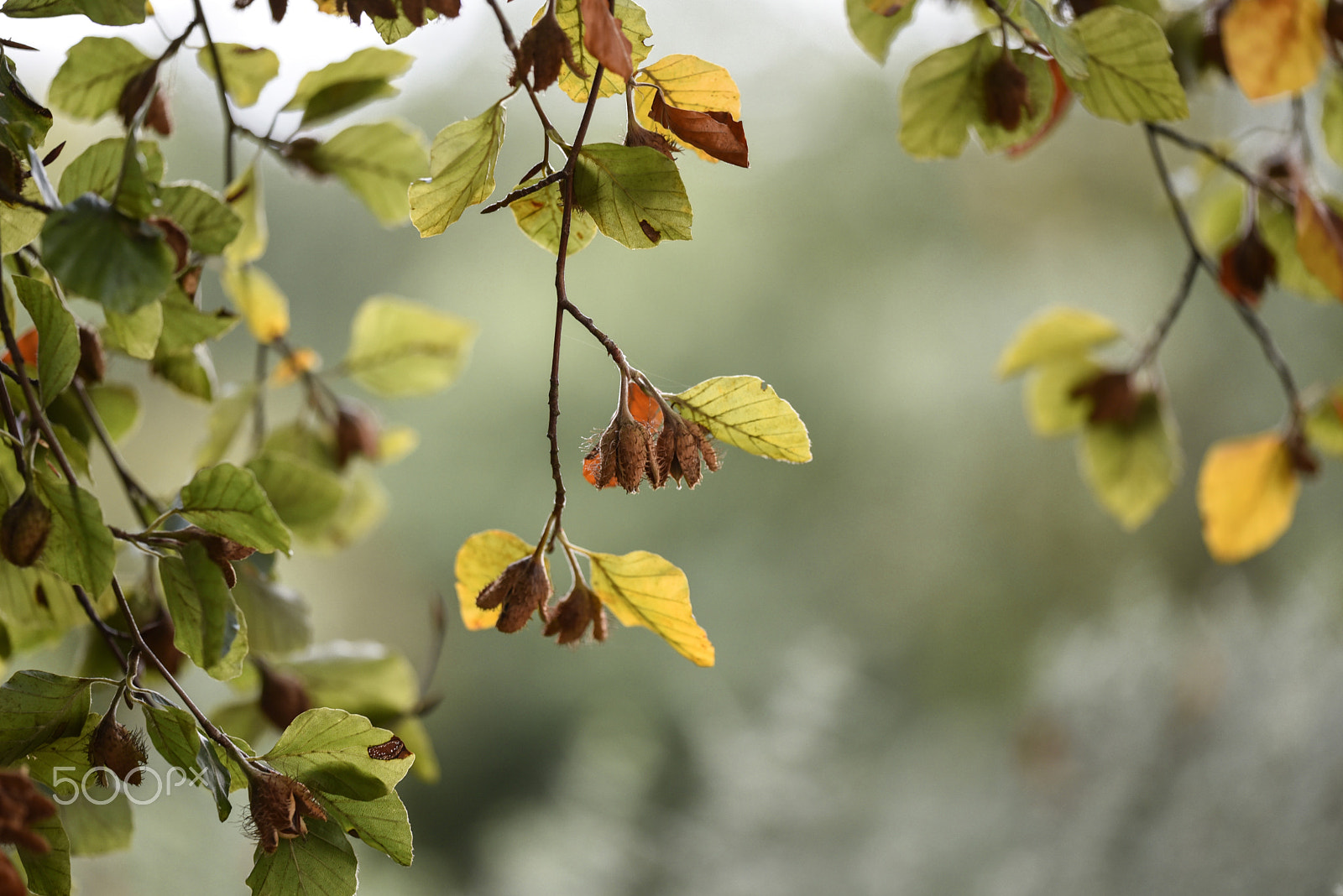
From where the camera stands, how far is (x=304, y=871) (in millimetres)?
167

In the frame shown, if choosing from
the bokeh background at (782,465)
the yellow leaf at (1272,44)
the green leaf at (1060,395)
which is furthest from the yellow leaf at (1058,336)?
the bokeh background at (782,465)

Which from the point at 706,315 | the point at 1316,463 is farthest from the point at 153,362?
the point at 706,315

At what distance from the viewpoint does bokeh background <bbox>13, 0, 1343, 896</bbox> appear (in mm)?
2100

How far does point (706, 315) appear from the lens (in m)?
2.84

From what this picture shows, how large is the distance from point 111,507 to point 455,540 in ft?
3.54

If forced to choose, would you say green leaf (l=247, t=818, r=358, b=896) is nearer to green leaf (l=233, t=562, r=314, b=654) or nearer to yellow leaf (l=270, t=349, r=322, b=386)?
green leaf (l=233, t=562, r=314, b=654)

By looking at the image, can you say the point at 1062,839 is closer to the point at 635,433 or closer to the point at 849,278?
the point at 635,433

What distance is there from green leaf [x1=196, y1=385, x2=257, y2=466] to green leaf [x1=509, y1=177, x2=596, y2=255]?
0.17 m

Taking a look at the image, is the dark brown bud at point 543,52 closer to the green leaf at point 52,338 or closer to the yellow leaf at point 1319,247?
the green leaf at point 52,338

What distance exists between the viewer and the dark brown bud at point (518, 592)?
174 mm

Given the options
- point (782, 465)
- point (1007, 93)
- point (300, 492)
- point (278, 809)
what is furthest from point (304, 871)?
point (782, 465)

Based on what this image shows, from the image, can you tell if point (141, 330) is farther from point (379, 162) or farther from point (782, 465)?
point (782, 465)

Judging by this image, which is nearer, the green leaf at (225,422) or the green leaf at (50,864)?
the green leaf at (50,864)

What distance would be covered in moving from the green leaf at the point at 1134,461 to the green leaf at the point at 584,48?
24 centimetres
